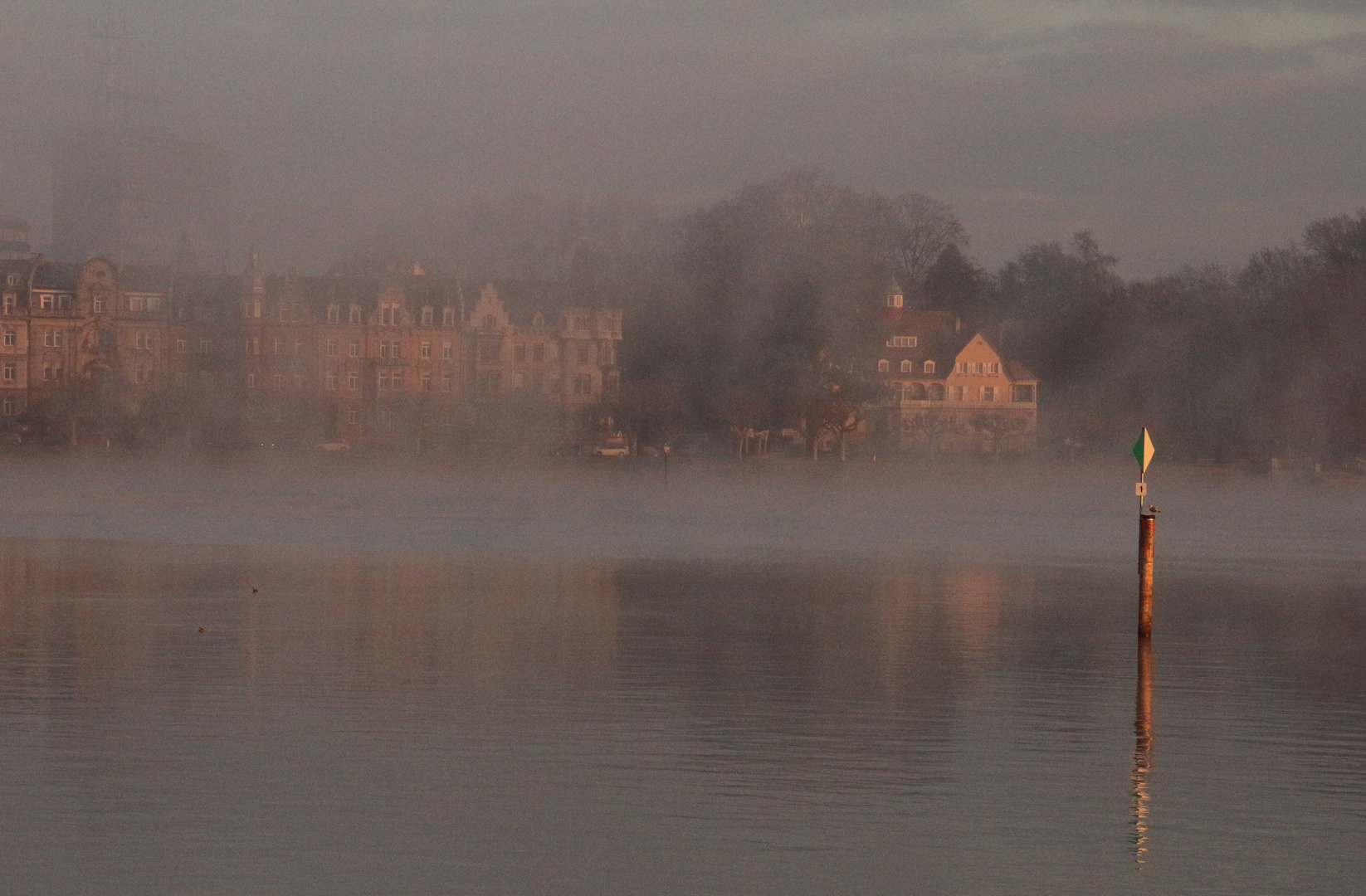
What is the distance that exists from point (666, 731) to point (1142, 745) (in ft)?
13.1

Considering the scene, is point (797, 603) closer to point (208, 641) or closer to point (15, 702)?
point (208, 641)

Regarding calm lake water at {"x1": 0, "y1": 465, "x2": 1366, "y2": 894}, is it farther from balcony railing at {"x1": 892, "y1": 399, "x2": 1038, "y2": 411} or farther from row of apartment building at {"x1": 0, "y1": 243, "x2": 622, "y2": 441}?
balcony railing at {"x1": 892, "y1": 399, "x2": 1038, "y2": 411}

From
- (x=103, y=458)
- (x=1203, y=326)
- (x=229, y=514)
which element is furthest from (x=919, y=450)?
(x=229, y=514)

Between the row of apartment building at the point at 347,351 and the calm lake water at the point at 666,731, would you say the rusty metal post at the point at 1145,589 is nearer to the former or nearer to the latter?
the calm lake water at the point at 666,731

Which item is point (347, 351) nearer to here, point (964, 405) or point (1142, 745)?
point (964, 405)

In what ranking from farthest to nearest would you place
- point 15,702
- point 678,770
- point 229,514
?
point 229,514 < point 15,702 < point 678,770

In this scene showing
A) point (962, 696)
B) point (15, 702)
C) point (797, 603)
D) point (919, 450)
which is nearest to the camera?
point (15, 702)

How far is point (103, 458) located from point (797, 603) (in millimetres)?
76430

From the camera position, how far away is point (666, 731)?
56.0 feet

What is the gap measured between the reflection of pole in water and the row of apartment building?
70.3 meters

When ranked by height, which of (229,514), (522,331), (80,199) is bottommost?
(229,514)

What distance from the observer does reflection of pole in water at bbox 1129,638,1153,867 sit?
515 inches

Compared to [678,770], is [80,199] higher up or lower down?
higher up

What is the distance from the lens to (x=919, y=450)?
132 metres
